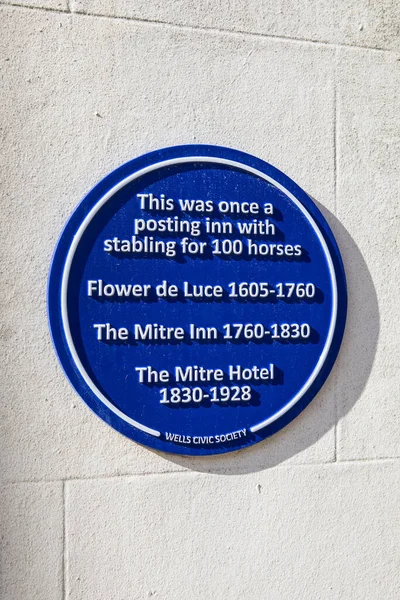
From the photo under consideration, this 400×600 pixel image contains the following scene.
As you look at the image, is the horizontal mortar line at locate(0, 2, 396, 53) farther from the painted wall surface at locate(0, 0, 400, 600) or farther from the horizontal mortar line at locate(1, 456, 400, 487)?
the horizontal mortar line at locate(1, 456, 400, 487)

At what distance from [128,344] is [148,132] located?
98 cm

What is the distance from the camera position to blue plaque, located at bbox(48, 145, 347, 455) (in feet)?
9.51

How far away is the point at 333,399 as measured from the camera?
3256 millimetres

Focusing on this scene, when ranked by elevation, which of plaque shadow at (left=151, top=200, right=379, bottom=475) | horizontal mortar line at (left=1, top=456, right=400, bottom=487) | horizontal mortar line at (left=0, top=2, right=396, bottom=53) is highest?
horizontal mortar line at (left=0, top=2, right=396, bottom=53)

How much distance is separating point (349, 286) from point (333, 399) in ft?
1.88

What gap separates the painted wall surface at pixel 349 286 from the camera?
9.46ft

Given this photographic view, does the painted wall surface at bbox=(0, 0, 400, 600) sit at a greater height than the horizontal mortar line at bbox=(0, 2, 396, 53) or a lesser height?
lesser

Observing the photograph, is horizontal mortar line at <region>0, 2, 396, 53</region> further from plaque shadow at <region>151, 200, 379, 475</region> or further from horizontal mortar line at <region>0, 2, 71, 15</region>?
plaque shadow at <region>151, 200, 379, 475</region>

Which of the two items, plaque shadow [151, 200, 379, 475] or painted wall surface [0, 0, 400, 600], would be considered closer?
painted wall surface [0, 0, 400, 600]

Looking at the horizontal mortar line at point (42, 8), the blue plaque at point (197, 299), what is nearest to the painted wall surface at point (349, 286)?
the horizontal mortar line at point (42, 8)

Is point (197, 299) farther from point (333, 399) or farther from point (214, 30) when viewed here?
point (214, 30)

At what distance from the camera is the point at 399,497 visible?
3.37 m

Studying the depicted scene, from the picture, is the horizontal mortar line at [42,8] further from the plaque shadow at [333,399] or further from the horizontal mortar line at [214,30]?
the plaque shadow at [333,399]

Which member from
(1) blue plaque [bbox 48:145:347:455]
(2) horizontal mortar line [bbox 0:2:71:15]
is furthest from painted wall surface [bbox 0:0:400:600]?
(1) blue plaque [bbox 48:145:347:455]
